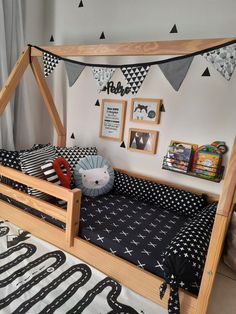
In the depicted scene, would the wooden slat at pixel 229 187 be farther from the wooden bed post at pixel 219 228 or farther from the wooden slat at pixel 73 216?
the wooden slat at pixel 73 216

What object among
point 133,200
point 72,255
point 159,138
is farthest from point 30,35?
point 72,255

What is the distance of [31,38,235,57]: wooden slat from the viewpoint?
3.60 feet

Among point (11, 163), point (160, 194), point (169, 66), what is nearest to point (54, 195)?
point (11, 163)

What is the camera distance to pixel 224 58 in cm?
106

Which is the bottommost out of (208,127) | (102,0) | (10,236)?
(10,236)

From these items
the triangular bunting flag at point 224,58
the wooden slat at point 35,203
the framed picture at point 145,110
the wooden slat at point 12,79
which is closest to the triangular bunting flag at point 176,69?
the triangular bunting flag at point 224,58

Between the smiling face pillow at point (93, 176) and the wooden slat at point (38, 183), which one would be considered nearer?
the wooden slat at point (38, 183)

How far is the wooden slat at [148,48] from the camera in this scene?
1.10 meters

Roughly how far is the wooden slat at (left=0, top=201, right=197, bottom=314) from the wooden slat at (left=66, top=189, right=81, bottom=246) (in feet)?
0.12

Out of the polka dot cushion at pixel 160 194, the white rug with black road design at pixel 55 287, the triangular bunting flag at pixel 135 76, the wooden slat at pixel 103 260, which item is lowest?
the white rug with black road design at pixel 55 287

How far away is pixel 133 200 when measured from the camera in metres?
1.77

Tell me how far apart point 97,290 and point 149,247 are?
12.2 inches

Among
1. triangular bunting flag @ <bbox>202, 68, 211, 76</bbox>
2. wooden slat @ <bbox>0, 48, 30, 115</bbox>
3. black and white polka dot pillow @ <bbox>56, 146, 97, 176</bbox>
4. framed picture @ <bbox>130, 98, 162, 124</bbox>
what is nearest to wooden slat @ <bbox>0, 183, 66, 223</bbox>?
black and white polka dot pillow @ <bbox>56, 146, 97, 176</bbox>

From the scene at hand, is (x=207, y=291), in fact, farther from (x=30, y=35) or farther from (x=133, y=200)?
(x=30, y=35)
